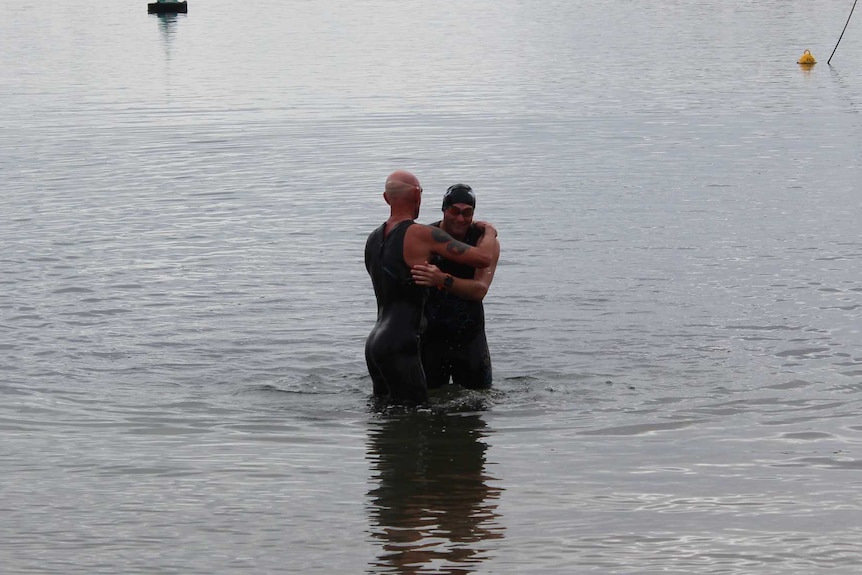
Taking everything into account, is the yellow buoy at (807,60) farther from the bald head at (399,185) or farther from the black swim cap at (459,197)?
the bald head at (399,185)

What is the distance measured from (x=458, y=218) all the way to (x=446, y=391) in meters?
1.58

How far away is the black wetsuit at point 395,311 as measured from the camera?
10.1 m

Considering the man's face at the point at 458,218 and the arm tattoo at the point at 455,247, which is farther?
the man's face at the point at 458,218

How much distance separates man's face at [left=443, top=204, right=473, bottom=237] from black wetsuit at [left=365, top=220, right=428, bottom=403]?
0.47 meters

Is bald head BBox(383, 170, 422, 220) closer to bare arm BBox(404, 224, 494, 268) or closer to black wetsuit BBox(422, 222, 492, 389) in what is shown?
bare arm BBox(404, 224, 494, 268)

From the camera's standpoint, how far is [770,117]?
3022cm

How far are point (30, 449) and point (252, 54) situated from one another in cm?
4647

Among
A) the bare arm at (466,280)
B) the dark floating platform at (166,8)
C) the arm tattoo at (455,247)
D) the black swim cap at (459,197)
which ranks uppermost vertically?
the dark floating platform at (166,8)

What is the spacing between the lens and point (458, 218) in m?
10.5

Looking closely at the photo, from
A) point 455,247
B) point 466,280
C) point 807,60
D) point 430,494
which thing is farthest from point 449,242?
point 807,60

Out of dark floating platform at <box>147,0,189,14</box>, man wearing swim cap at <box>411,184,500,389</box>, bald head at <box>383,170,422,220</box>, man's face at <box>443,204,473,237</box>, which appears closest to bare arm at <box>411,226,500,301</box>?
man wearing swim cap at <box>411,184,500,389</box>

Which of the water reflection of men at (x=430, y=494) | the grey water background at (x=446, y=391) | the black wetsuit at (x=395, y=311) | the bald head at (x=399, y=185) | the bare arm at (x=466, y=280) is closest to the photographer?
the water reflection of men at (x=430, y=494)

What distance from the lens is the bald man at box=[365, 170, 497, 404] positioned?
10055 millimetres

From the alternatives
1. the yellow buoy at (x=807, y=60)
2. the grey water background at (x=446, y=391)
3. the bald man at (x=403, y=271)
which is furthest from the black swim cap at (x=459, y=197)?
the yellow buoy at (x=807, y=60)
